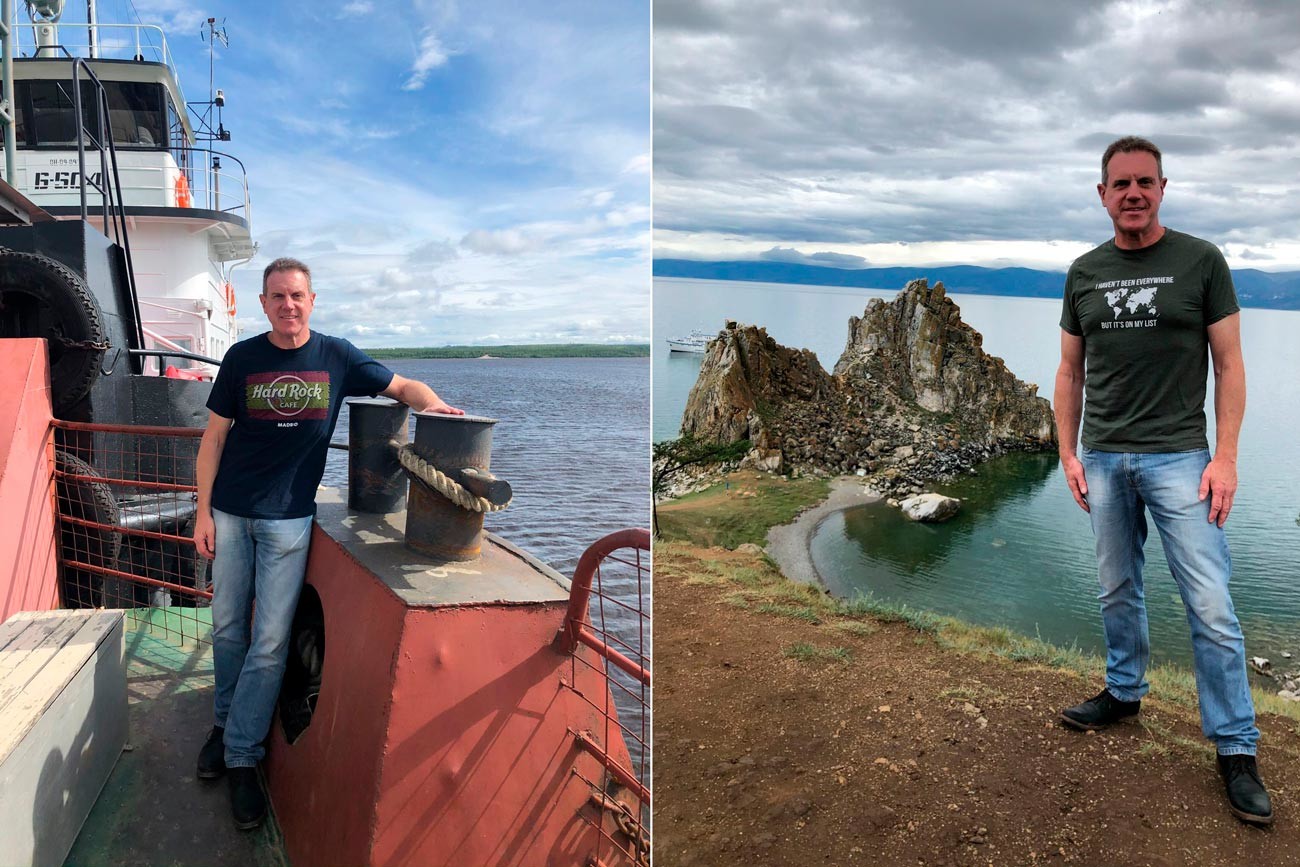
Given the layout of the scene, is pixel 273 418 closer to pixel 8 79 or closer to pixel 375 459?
pixel 375 459

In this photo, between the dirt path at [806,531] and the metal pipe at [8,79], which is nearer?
the metal pipe at [8,79]

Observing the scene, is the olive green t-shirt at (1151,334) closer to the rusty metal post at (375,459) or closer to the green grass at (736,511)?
the rusty metal post at (375,459)

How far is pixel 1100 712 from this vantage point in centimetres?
242

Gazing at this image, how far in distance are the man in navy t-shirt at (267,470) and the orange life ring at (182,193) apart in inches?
361

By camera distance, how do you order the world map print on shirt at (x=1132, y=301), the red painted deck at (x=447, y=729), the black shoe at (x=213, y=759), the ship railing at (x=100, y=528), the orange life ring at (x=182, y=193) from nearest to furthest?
Answer: the red painted deck at (x=447, y=729)
the world map print on shirt at (x=1132, y=301)
the black shoe at (x=213, y=759)
the ship railing at (x=100, y=528)
the orange life ring at (x=182, y=193)

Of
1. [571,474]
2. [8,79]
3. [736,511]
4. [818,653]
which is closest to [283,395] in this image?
[818,653]

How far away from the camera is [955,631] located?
3.43 m

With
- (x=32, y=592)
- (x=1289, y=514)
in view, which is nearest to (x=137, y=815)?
(x=32, y=592)

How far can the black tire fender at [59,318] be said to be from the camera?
3.70 m

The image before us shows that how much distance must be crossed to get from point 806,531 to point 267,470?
5.65 metres

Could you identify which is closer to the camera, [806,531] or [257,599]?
[257,599]

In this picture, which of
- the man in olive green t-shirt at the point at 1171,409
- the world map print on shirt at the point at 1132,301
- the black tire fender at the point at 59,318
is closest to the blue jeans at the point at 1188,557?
the man in olive green t-shirt at the point at 1171,409

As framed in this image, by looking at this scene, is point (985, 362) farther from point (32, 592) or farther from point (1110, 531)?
point (32, 592)

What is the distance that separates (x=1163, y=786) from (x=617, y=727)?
1361mm
